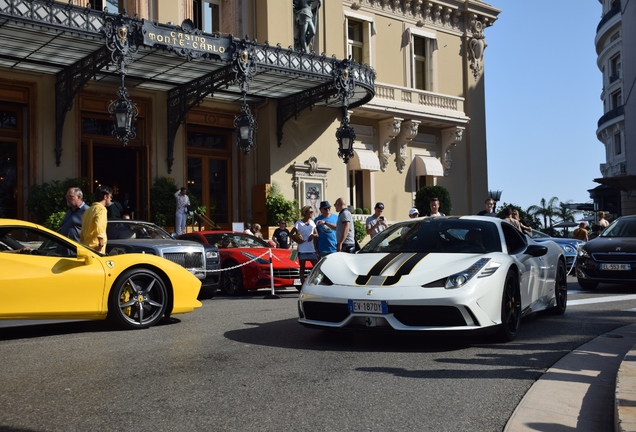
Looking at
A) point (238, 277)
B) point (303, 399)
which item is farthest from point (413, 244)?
point (238, 277)

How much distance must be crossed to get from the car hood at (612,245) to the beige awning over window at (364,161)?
48.5 ft

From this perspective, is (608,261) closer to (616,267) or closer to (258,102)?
(616,267)

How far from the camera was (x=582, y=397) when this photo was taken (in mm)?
5012

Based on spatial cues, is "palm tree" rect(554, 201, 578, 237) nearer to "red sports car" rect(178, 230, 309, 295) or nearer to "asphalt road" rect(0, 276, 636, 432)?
"red sports car" rect(178, 230, 309, 295)

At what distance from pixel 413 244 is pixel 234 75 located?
41.7 ft

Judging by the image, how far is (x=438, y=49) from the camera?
104ft

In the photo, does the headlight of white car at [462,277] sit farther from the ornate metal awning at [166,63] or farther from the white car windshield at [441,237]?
the ornate metal awning at [166,63]

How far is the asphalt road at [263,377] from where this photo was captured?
173 inches

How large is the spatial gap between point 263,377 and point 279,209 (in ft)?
57.4

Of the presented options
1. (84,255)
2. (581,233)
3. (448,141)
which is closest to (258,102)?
(448,141)

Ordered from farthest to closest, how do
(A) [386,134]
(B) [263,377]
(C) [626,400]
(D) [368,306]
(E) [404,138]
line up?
(E) [404,138], (A) [386,134], (D) [368,306], (B) [263,377], (C) [626,400]

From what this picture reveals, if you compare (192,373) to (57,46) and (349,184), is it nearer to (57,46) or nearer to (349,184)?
(57,46)

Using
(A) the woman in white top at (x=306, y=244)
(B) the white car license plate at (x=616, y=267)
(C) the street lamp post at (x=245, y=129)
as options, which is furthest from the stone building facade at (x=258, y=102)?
(B) the white car license plate at (x=616, y=267)

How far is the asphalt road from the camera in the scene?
4.38 metres
